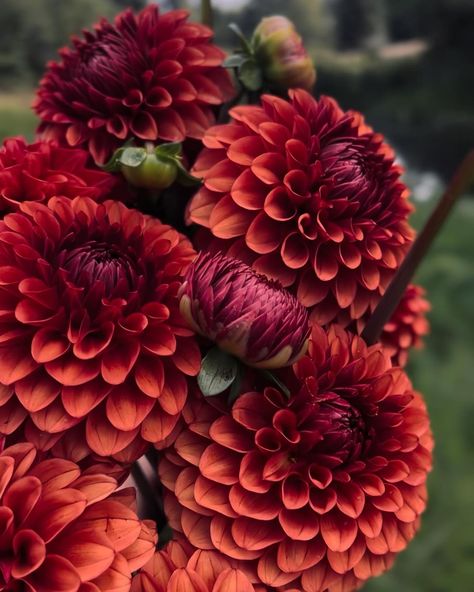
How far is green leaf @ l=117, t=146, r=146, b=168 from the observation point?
293 mm

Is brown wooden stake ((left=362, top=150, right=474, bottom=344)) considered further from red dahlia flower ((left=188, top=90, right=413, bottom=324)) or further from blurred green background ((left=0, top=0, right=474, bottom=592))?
blurred green background ((left=0, top=0, right=474, bottom=592))

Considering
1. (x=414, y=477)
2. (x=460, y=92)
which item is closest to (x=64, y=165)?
(x=414, y=477)

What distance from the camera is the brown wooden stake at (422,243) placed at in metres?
0.25

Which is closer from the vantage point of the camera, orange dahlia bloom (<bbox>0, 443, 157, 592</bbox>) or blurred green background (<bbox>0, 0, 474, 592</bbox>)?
orange dahlia bloom (<bbox>0, 443, 157, 592</bbox>)

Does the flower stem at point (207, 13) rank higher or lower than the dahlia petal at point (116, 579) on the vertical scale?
higher

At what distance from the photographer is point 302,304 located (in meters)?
0.28

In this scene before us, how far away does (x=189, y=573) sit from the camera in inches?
9.9

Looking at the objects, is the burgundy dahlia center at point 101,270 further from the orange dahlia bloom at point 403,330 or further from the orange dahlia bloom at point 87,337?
the orange dahlia bloom at point 403,330

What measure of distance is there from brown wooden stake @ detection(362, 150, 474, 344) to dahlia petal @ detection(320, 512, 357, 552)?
78 mm

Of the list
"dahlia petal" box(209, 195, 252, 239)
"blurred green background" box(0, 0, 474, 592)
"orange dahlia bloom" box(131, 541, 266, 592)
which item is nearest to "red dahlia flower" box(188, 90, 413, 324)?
"dahlia petal" box(209, 195, 252, 239)

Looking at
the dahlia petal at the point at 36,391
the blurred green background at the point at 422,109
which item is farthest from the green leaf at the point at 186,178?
the blurred green background at the point at 422,109

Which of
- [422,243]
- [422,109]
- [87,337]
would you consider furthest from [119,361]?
[422,109]

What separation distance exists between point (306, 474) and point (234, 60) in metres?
0.20

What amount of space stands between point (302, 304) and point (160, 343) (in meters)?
0.06
